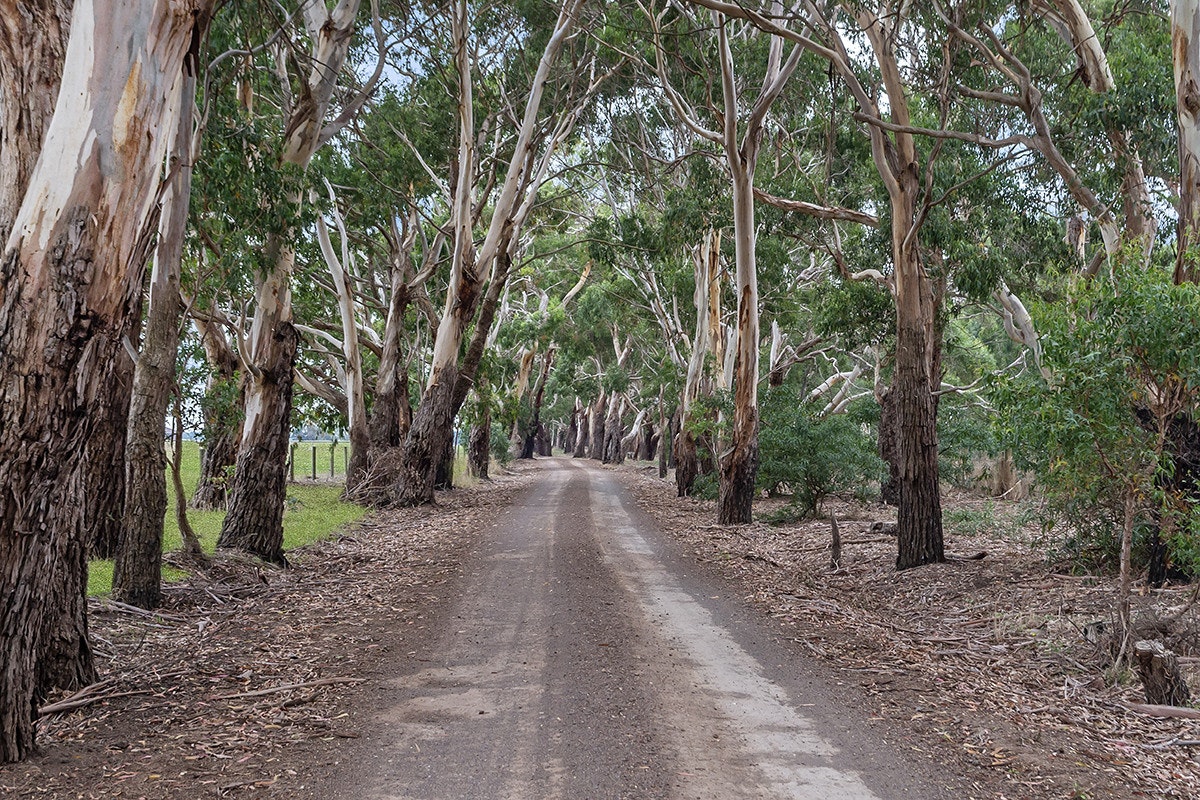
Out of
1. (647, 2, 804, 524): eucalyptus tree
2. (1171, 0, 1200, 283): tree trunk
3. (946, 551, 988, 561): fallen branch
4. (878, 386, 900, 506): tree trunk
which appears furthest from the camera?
(878, 386, 900, 506): tree trunk

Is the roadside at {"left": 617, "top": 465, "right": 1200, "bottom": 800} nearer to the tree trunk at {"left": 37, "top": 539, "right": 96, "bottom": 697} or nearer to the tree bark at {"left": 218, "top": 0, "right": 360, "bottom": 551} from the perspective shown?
the tree trunk at {"left": 37, "top": 539, "right": 96, "bottom": 697}

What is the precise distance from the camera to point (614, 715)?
17.3 ft

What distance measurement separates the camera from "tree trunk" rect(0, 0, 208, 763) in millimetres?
4070

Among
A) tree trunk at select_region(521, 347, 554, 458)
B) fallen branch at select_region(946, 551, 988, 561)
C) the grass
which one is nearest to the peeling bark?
the grass

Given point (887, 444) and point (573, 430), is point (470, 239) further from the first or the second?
point (573, 430)

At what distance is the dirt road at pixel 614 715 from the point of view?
433 centimetres

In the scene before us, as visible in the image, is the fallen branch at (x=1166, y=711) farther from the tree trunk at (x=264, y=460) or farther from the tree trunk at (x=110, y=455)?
the tree trunk at (x=264, y=460)

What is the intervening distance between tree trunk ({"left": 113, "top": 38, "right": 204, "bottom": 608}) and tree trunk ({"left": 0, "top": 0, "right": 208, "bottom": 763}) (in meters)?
3.08

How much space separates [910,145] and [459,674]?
8.35m

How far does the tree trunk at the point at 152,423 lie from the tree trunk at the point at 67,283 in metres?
3.08

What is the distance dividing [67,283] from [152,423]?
3.71 m

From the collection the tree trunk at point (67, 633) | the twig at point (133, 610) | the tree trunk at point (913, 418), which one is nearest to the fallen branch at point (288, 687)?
the tree trunk at point (67, 633)

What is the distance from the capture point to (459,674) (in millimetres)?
6184

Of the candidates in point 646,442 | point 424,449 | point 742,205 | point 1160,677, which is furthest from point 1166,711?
point 646,442
